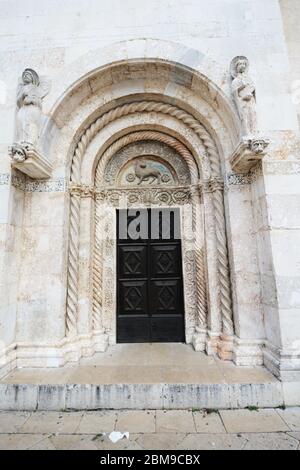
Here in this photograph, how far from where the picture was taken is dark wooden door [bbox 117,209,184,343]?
393 centimetres

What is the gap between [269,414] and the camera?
2510mm

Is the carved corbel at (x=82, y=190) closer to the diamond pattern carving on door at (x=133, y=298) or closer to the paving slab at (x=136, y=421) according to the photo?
the diamond pattern carving on door at (x=133, y=298)

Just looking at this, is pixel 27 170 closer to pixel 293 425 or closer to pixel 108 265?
pixel 108 265

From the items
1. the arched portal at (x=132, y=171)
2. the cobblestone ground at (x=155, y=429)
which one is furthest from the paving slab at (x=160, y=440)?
the arched portal at (x=132, y=171)

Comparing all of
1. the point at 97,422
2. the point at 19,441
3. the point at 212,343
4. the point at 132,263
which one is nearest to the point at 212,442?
the point at 97,422

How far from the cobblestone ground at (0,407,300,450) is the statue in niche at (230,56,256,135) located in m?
3.22

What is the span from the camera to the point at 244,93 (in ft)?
10.6

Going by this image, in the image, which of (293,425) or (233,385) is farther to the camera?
(233,385)

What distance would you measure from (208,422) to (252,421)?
1.44 feet

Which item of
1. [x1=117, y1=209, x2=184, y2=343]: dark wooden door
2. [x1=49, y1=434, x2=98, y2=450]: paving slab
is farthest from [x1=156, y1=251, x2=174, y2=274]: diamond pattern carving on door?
[x1=49, y1=434, x2=98, y2=450]: paving slab

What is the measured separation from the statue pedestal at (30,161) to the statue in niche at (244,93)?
2.68 m

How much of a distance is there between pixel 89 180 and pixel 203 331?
9.50ft

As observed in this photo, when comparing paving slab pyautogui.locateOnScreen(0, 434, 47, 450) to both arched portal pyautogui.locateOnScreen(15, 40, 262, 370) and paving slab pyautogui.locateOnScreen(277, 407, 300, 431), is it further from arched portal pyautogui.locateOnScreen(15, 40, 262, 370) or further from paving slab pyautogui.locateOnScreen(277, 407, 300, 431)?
paving slab pyautogui.locateOnScreen(277, 407, 300, 431)

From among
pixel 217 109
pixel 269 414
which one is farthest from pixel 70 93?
pixel 269 414
